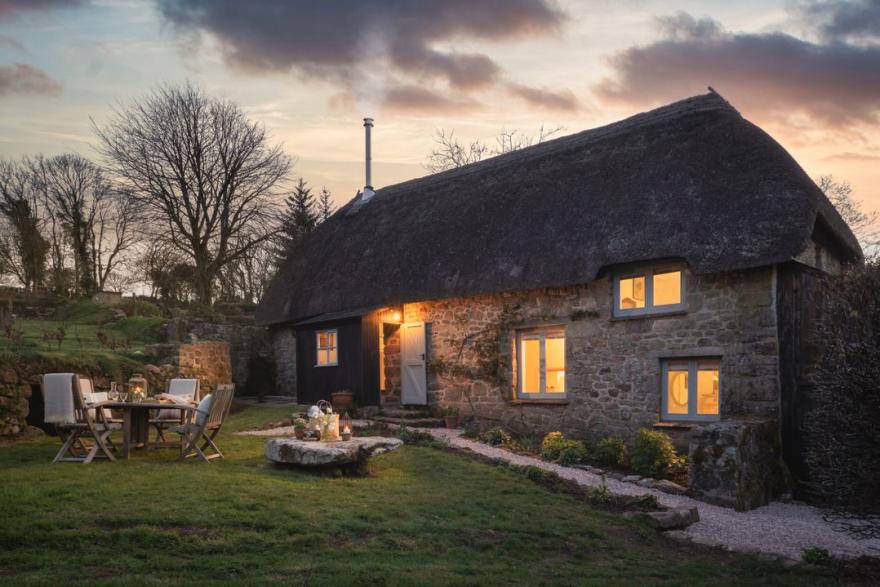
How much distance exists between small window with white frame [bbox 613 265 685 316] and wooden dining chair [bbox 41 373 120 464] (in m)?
7.97

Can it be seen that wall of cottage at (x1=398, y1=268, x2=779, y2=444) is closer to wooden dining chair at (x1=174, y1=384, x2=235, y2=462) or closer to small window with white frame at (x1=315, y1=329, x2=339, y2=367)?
small window with white frame at (x1=315, y1=329, x2=339, y2=367)

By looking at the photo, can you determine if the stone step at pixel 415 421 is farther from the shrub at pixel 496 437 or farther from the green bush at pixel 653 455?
the green bush at pixel 653 455

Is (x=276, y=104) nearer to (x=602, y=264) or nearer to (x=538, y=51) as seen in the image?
(x=538, y=51)

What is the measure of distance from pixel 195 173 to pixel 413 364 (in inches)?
599

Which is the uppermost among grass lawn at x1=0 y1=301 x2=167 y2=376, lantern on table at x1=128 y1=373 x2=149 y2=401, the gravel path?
grass lawn at x1=0 y1=301 x2=167 y2=376

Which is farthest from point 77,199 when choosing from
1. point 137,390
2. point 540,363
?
point 540,363

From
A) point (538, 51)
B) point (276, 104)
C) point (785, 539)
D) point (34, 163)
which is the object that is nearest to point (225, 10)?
point (276, 104)

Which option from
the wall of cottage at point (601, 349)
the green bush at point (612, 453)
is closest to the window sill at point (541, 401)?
the wall of cottage at point (601, 349)

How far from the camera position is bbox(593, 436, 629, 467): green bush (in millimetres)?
10836

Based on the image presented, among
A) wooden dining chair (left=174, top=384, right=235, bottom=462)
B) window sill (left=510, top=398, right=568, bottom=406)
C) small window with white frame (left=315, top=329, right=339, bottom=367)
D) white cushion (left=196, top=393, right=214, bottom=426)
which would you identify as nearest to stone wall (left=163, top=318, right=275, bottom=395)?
small window with white frame (left=315, top=329, right=339, bottom=367)

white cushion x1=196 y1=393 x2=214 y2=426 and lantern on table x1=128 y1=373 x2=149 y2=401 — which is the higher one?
lantern on table x1=128 y1=373 x2=149 y2=401

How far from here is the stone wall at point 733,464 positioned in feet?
28.8

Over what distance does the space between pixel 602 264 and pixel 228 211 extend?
1859 centimetres

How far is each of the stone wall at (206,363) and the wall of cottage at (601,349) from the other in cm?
502
